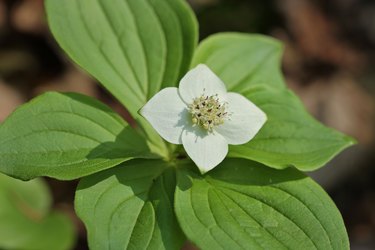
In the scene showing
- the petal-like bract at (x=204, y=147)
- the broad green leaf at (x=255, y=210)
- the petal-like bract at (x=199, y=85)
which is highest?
the petal-like bract at (x=199, y=85)

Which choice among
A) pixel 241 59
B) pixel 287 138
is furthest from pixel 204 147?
pixel 241 59

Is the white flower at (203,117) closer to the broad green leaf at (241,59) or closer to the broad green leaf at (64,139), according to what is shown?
the broad green leaf at (64,139)

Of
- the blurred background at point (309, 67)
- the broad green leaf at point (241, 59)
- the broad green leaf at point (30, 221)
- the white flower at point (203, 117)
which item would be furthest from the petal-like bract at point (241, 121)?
the blurred background at point (309, 67)

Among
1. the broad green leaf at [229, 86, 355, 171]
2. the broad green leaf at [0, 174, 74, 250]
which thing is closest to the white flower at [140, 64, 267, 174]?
the broad green leaf at [229, 86, 355, 171]

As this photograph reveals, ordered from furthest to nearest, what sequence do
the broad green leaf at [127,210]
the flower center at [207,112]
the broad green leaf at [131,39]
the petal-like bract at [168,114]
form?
the broad green leaf at [131,39]
the flower center at [207,112]
the petal-like bract at [168,114]
the broad green leaf at [127,210]

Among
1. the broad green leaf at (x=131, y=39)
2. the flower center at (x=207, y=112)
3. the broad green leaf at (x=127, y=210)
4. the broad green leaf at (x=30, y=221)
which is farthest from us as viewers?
the broad green leaf at (x=30, y=221)

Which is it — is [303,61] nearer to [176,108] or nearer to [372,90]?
[372,90]
